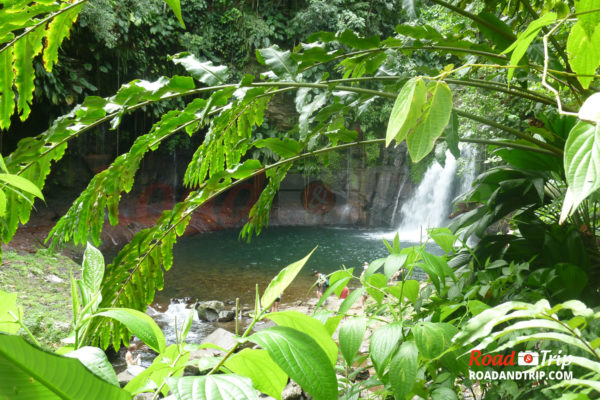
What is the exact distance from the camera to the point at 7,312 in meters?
0.33

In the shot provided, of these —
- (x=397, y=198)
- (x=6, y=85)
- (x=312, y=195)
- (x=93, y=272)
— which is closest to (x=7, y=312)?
(x=93, y=272)

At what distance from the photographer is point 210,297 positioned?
6.20 meters

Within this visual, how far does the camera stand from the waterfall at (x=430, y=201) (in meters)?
11.1

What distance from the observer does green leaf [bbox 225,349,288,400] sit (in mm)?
331

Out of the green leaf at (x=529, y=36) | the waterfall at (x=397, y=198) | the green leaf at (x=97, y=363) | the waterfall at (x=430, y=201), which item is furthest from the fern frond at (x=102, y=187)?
the waterfall at (x=397, y=198)

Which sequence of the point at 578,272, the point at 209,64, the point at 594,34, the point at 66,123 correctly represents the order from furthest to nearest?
the point at 209,64 → the point at 66,123 → the point at 578,272 → the point at 594,34

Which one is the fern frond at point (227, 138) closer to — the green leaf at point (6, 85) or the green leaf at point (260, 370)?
the green leaf at point (6, 85)

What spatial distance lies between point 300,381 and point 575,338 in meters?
0.27

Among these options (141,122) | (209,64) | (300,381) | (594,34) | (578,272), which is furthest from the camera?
(141,122)

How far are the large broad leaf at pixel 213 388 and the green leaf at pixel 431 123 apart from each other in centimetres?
24

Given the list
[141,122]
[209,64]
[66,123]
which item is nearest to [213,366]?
[66,123]

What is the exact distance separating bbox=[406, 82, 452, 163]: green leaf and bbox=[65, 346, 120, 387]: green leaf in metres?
0.29

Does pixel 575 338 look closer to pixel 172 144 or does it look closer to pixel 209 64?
pixel 209 64

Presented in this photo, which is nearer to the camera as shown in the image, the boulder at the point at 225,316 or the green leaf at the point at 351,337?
the green leaf at the point at 351,337
